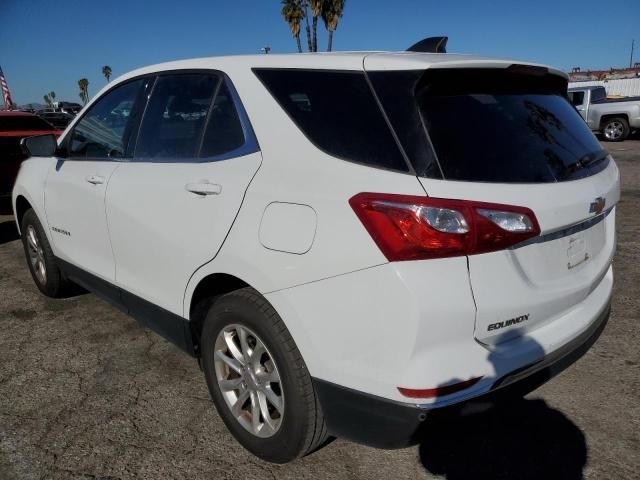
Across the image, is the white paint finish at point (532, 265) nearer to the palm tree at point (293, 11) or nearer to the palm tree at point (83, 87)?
the palm tree at point (293, 11)

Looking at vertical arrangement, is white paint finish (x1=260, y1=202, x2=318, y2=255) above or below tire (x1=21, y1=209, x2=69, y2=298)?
above

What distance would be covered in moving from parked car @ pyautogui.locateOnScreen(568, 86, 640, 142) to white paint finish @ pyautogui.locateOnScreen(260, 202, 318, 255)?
1549 centimetres

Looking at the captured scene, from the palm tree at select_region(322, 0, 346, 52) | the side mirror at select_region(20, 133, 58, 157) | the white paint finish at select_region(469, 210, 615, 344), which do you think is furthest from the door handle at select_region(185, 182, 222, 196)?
the palm tree at select_region(322, 0, 346, 52)

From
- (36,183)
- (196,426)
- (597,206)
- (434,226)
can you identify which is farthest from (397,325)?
(36,183)

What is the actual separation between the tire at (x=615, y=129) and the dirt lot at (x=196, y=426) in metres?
14.0

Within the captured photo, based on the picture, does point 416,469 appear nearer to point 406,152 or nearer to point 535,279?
point 535,279

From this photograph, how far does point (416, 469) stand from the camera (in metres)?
2.19

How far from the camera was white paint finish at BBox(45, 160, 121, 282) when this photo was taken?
3021 mm

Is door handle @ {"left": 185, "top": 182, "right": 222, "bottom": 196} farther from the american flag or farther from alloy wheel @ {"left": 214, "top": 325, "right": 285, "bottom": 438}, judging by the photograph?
the american flag

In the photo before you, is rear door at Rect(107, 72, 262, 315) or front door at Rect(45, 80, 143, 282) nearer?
rear door at Rect(107, 72, 262, 315)

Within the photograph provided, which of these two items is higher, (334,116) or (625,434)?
(334,116)

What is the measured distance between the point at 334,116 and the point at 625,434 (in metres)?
1.97

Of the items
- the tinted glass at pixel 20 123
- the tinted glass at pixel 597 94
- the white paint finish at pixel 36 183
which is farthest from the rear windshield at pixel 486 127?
the tinted glass at pixel 597 94

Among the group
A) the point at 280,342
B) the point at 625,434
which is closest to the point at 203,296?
the point at 280,342
